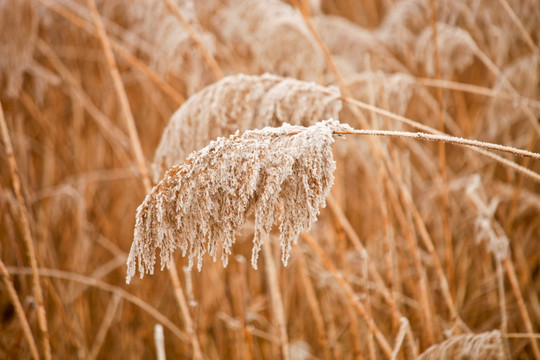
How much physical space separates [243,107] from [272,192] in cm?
41

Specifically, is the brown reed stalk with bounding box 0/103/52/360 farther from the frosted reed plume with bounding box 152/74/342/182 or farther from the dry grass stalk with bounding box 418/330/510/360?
the dry grass stalk with bounding box 418/330/510/360

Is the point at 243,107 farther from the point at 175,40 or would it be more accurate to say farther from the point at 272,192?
the point at 175,40

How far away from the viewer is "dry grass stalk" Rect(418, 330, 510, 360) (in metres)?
0.89

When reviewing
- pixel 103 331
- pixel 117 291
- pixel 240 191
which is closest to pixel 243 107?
pixel 240 191

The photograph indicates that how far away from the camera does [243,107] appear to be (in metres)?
0.97

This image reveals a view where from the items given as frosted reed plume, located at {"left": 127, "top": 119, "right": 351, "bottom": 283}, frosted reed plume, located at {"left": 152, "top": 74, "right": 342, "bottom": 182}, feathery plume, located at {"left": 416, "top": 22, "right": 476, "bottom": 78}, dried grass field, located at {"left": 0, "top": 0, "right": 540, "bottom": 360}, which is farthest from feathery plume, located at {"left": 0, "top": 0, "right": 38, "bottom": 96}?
feathery plume, located at {"left": 416, "top": 22, "right": 476, "bottom": 78}

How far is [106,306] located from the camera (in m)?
1.94

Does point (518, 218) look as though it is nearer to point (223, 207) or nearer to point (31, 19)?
point (223, 207)

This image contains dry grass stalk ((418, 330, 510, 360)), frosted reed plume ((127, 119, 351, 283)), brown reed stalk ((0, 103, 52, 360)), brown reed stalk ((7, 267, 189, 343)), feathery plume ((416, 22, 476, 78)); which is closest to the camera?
frosted reed plume ((127, 119, 351, 283))

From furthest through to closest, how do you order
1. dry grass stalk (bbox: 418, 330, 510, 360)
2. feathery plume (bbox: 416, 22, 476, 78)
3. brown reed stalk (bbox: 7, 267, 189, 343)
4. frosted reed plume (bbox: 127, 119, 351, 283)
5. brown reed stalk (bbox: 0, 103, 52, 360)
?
1. feathery plume (bbox: 416, 22, 476, 78)
2. brown reed stalk (bbox: 7, 267, 189, 343)
3. brown reed stalk (bbox: 0, 103, 52, 360)
4. dry grass stalk (bbox: 418, 330, 510, 360)
5. frosted reed plume (bbox: 127, 119, 351, 283)

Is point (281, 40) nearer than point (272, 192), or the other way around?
point (272, 192)

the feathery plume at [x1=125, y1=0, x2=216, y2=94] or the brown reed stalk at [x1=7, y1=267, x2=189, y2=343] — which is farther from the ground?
the feathery plume at [x1=125, y1=0, x2=216, y2=94]

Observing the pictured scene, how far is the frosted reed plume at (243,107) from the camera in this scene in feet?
3.09

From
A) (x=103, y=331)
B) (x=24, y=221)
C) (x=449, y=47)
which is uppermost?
(x=449, y=47)
